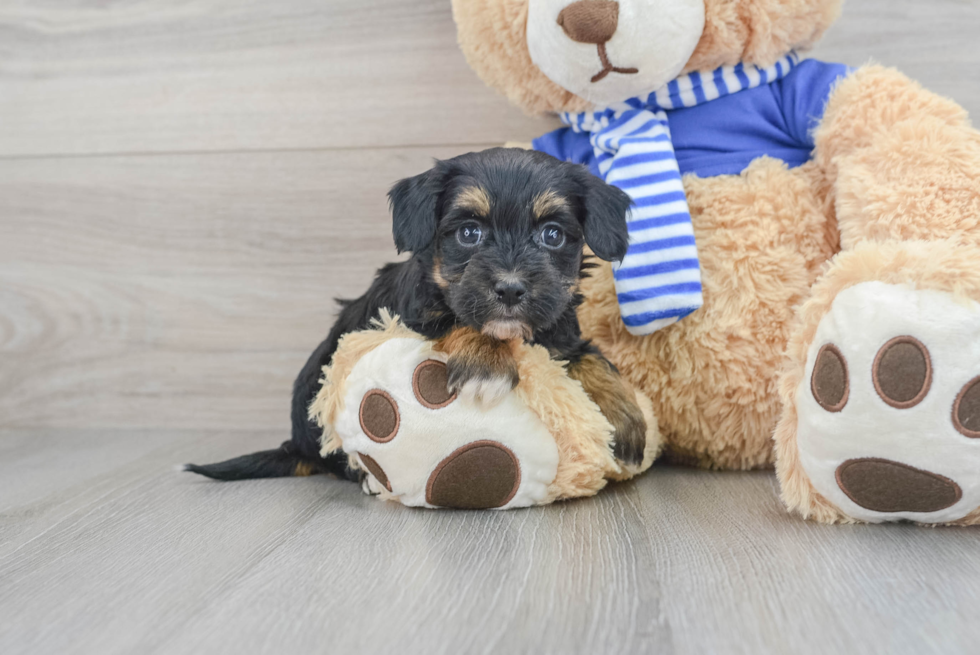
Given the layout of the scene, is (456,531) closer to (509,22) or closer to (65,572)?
(65,572)

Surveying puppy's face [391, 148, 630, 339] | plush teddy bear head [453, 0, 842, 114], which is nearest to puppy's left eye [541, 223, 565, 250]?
puppy's face [391, 148, 630, 339]

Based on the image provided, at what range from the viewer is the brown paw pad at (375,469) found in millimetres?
1280

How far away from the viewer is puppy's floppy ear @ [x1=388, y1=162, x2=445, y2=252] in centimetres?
125

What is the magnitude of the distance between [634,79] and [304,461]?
1077mm

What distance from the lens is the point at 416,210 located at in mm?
1257

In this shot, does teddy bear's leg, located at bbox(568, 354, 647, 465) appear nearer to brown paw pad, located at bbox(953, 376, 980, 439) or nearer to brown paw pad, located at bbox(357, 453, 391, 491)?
brown paw pad, located at bbox(357, 453, 391, 491)

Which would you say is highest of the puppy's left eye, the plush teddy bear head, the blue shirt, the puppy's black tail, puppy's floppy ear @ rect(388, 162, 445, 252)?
the plush teddy bear head

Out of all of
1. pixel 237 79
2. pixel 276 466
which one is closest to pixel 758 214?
pixel 276 466

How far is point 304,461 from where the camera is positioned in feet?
5.52

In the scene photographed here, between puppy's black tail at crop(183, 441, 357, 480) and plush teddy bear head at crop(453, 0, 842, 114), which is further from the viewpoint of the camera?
puppy's black tail at crop(183, 441, 357, 480)

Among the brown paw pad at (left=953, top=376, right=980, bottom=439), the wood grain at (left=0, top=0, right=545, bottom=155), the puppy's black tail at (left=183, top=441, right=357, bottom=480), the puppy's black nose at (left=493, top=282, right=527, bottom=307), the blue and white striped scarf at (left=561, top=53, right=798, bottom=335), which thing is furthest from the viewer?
the wood grain at (left=0, top=0, right=545, bottom=155)

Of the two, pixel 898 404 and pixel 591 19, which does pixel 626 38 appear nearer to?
pixel 591 19

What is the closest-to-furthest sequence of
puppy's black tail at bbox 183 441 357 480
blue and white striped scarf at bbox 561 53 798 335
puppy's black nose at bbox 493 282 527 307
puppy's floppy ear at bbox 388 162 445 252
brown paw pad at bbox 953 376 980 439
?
brown paw pad at bbox 953 376 980 439, puppy's black nose at bbox 493 282 527 307, puppy's floppy ear at bbox 388 162 445 252, blue and white striped scarf at bbox 561 53 798 335, puppy's black tail at bbox 183 441 357 480

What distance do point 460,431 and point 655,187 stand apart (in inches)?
23.8
